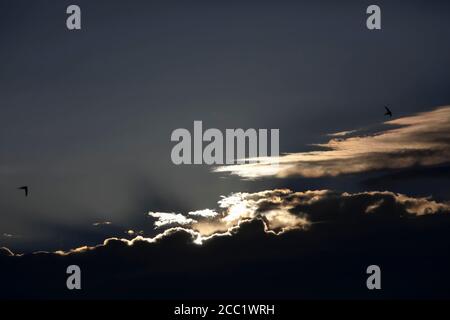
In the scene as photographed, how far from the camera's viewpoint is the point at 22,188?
139625 millimetres

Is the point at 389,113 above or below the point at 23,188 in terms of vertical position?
above

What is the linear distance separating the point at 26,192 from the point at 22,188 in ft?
11.7

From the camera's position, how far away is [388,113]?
5541 inches

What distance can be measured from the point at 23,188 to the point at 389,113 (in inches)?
2798

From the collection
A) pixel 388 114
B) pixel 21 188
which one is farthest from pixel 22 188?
pixel 388 114

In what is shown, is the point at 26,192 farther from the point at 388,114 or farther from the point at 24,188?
the point at 388,114

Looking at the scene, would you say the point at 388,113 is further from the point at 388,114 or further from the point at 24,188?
the point at 24,188

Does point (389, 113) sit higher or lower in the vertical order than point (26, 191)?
higher

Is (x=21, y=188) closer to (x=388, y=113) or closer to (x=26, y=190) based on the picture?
(x=26, y=190)

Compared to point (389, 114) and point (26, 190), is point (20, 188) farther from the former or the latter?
point (389, 114)

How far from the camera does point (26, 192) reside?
448 feet

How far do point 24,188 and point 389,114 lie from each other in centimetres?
7081

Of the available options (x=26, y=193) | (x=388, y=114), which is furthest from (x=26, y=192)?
(x=388, y=114)

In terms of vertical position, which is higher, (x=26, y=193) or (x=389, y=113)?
(x=389, y=113)
